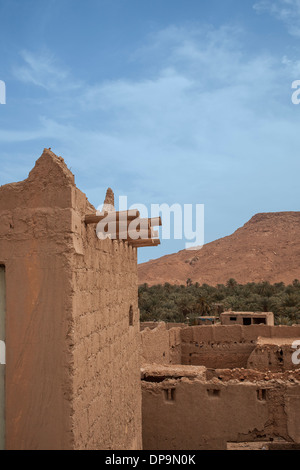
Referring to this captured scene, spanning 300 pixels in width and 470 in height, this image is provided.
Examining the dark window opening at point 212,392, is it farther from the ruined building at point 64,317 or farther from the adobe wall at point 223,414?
the ruined building at point 64,317

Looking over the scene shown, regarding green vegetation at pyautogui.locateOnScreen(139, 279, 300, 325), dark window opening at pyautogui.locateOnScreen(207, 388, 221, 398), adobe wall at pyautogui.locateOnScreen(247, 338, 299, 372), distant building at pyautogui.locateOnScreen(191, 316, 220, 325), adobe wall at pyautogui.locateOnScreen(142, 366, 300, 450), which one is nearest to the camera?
adobe wall at pyautogui.locateOnScreen(142, 366, 300, 450)

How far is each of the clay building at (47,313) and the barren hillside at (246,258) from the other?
200ft

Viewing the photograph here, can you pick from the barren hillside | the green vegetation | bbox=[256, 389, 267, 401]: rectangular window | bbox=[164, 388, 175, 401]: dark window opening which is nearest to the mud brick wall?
bbox=[164, 388, 175, 401]: dark window opening

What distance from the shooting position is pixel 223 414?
9.42 meters

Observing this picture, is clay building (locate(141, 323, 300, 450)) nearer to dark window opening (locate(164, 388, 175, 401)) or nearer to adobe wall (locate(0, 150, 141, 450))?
dark window opening (locate(164, 388, 175, 401))

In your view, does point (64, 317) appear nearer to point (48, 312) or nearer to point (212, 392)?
point (48, 312)

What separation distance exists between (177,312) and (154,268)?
50.5 meters

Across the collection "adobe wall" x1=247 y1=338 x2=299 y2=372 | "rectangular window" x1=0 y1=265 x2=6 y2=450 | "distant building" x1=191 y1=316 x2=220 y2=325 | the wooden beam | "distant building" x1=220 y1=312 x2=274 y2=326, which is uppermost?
the wooden beam

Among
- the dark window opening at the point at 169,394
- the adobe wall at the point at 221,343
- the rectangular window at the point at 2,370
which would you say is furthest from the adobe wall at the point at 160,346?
the rectangular window at the point at 2,370

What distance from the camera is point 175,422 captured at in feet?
31.1

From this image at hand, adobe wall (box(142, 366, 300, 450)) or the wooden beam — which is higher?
the wooden beam

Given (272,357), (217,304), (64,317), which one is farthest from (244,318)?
(64,317)

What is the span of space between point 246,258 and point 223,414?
68.1 metres

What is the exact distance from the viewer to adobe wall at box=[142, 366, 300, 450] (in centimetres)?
940
